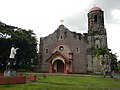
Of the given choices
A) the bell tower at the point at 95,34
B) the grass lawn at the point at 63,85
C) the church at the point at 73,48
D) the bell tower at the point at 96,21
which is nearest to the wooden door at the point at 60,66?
the church at the point at 73,48

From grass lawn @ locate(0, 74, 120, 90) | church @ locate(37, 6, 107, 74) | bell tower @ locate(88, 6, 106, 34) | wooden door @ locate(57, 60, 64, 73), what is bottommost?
grass lawn @ locate(0, 74, 120, 90)

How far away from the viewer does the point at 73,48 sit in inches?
1473

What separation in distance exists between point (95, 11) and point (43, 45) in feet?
41.5

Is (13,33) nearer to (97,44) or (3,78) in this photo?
Answer: (97,44)

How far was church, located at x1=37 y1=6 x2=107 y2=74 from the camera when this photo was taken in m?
36.0

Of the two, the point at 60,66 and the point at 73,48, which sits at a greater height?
the point at 73,48

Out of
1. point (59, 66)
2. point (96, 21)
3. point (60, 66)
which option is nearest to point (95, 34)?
point (96, 21)

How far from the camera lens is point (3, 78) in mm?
17641

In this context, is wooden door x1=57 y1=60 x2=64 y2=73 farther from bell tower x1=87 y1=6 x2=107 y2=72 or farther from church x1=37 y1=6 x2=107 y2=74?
bell tower x1=87 y1=6 x2=107 y2=72

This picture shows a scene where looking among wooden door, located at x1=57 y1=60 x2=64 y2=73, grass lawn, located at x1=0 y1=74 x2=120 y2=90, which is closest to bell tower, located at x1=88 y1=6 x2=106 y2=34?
wooden door, located at x1=57 y1=60 x2=64 y2=73

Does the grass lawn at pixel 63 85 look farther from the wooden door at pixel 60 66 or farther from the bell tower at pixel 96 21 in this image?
the bell tower at pixel 96 21

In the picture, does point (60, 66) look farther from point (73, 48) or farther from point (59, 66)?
point (73, 48)

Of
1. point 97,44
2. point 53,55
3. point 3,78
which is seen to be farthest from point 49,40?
point 3,78

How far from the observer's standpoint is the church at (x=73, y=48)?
36.0 m
